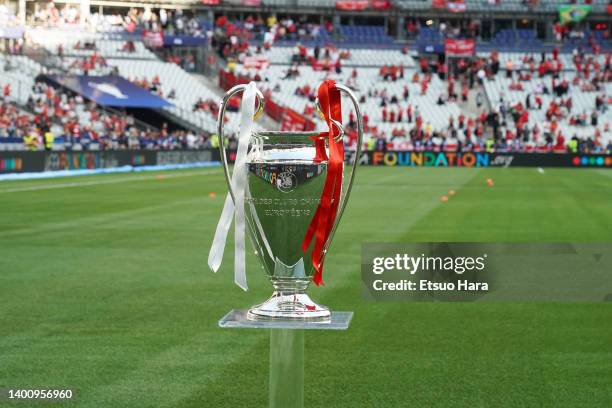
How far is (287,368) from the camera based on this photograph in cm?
393

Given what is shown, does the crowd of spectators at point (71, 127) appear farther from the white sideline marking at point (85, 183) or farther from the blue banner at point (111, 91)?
the white sideline marking at point (85, 183)

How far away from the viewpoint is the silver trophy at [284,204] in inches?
148

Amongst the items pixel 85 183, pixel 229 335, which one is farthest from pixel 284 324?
pixel 85 183

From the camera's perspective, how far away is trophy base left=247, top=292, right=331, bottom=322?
3875 millimetres

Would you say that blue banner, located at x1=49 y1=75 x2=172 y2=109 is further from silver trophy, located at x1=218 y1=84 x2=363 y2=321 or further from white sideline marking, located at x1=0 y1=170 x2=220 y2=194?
silver trophy, located at x1=218 y1=84 x2=363 y2=321

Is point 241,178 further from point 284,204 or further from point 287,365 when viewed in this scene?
point 287,365

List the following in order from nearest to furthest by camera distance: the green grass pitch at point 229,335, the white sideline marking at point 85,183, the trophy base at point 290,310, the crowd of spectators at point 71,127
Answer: the trophy base at point 290,310
the green grass pitch at point 229,335
the white sideline marking at point 85,183
the crowd of spectators at point 71,127

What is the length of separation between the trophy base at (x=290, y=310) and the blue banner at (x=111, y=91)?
52.2m

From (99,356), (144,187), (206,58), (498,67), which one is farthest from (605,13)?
(99,356)

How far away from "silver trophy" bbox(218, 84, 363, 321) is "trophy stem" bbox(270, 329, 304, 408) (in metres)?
0.10

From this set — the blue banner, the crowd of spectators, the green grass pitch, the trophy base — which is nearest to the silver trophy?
the trophy base

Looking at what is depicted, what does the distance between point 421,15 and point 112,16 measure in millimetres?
22619

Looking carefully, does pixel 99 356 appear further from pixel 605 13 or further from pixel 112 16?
pixel 605 13

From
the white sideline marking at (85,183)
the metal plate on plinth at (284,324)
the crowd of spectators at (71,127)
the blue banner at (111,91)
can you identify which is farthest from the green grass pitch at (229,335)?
the blue banner at (111,91)
